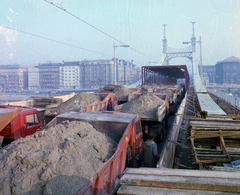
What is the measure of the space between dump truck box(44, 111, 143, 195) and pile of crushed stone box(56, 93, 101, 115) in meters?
3.99

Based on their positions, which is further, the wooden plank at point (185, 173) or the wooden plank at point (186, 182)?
the wooden plank at point (185, 173)

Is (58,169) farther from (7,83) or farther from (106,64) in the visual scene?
(106,64)

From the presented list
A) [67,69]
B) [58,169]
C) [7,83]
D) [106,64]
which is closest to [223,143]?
[58,169]

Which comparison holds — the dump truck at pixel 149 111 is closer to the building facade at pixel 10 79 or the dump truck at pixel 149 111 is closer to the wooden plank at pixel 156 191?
the wooden plank at pixel 156 191

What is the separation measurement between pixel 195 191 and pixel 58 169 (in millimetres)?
2061

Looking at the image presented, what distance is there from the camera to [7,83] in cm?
3719

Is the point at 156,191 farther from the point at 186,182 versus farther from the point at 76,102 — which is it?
the point at 76,102

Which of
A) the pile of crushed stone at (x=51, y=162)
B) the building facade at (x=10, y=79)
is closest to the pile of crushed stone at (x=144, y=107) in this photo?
the pile of crushed stone at (x=51, y=162)

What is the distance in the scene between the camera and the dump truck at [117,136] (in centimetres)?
455

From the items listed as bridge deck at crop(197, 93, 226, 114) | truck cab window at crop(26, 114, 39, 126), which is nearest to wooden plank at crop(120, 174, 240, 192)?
truck cab window at crop(26, 114, 39, 126)

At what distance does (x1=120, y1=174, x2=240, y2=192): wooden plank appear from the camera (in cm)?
270

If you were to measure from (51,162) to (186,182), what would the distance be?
6.85ft

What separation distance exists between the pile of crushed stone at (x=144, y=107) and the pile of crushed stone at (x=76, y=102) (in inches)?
76.3

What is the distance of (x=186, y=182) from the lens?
2.84m
